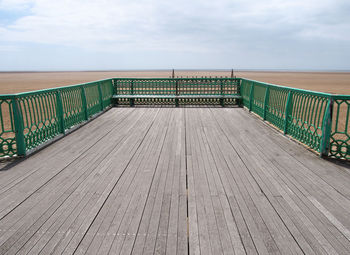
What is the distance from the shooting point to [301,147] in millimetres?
6605

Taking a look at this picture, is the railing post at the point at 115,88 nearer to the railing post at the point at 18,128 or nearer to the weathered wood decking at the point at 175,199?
the weathered wood decking at the point at 175,199

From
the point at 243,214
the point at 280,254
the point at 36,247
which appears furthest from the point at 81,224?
the point at 280,254

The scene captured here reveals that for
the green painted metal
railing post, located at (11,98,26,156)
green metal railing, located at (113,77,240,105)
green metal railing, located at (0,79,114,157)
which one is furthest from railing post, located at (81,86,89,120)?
the green painted metal

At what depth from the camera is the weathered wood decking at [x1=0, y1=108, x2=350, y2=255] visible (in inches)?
116

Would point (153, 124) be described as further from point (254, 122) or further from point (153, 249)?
point (153, 249)

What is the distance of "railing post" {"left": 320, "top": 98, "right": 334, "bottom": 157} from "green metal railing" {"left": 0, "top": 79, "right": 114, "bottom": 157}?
6140 mm

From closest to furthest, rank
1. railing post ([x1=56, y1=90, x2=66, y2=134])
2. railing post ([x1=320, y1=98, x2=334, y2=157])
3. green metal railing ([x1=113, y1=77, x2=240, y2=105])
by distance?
railing post ([x1=320, y1=98, x2=334, y2=157]) < railing post ([x1=56, y1=90, x2=66, y2=134]) < green metal railing ([x1=113, y1=77, x2=240, y2=105])

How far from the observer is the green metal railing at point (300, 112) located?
5695 mm

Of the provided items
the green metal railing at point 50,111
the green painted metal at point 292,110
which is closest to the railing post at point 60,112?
the green metal railing at point 50,111

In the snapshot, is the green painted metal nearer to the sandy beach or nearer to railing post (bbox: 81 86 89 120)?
railing post (bbox: 81 86 89 120)

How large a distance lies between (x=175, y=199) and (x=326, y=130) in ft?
12.6

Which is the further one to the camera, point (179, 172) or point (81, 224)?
point (179, 172)

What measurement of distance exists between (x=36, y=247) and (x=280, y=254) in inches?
101

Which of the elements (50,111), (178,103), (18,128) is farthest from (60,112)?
(178,103)
